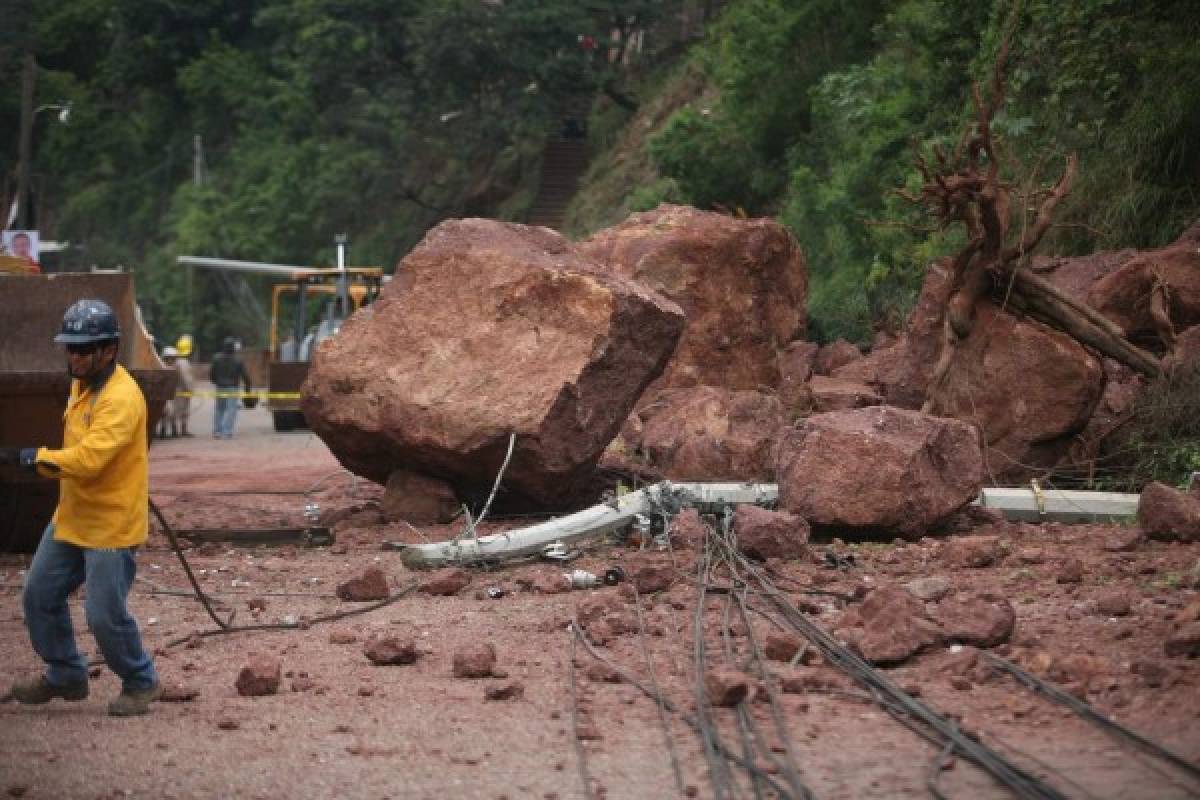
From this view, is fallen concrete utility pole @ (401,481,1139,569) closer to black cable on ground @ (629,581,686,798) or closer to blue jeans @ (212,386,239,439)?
black cable on ground @ (629,581,686,798)

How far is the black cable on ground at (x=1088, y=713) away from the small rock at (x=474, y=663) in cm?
214

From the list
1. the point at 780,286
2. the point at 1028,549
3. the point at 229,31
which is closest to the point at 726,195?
the point at 780,286

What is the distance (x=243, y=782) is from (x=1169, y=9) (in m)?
15.3

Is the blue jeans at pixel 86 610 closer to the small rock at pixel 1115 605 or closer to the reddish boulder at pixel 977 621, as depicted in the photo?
the reddish boulder at pixel 977 621

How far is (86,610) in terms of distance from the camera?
287 inches

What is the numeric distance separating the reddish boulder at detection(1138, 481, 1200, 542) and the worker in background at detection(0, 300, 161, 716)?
235 inches

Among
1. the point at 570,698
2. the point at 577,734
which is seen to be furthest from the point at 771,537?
the point at 577,734

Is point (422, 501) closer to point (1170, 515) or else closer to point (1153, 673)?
point (1170, 515)

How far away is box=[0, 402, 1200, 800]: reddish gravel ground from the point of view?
6.36m

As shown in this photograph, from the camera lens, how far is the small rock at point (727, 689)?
719cm

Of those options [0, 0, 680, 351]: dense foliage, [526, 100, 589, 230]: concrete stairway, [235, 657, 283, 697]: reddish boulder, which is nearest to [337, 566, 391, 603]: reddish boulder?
[235, 657, 283, 697]: reddish boulder

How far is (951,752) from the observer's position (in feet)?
21.5

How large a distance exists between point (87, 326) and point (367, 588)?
313 cm

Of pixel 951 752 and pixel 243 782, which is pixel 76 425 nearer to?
pixel 243 782
